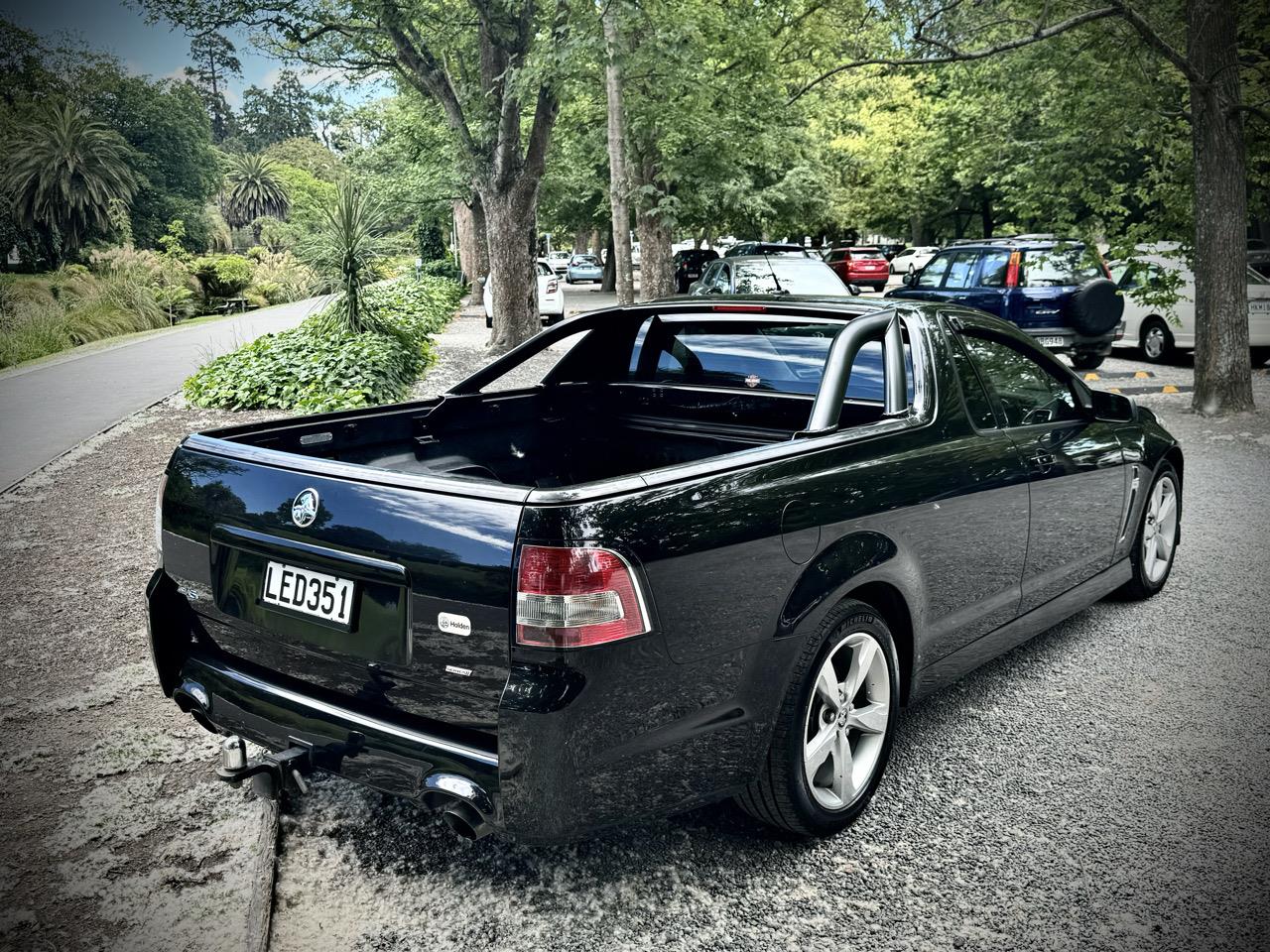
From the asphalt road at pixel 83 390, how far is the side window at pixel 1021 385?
811cm

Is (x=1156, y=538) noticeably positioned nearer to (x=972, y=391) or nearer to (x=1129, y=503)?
(x=1129, y=503)

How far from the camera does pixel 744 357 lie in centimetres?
471

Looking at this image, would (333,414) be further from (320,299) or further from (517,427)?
A: (320,299)

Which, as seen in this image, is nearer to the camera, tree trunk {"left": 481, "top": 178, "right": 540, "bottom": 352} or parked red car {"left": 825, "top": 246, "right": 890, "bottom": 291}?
tree trunk {"left": 481, "top": 178, "right": 540, "bottom": 352}

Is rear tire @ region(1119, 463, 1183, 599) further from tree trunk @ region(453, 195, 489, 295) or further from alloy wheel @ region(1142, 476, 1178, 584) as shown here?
tree trunk @ region(453, 195, 489, 295)

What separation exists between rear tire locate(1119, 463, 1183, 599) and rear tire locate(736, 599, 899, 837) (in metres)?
2.53

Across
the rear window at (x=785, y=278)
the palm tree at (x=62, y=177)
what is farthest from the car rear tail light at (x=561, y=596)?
the palm tree at (x=62, y=177)

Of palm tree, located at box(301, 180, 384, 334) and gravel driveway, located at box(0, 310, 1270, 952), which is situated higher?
palm tree, located at box(301, 180, 384, 334)

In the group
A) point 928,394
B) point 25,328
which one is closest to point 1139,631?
point 928,394

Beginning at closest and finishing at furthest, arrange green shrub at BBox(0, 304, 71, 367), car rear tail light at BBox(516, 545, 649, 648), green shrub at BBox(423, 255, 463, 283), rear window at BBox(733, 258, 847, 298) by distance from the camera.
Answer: car rear tail light at BBox(516, 545, 649, 648) < rear window at BBox(733, 258, 847, 298) < green shrub at BBox(0, 304, 71, 367) < green shrub at BBox(423, 255, 463, 283)

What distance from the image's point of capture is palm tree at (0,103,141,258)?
180 feet

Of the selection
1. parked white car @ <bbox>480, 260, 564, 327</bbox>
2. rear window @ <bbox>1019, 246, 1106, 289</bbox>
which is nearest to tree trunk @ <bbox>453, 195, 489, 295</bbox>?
parked white car @ <bbox>480, 260, 564, 327</bbox>

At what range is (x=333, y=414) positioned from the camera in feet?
13.7

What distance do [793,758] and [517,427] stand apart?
217 centimetres
